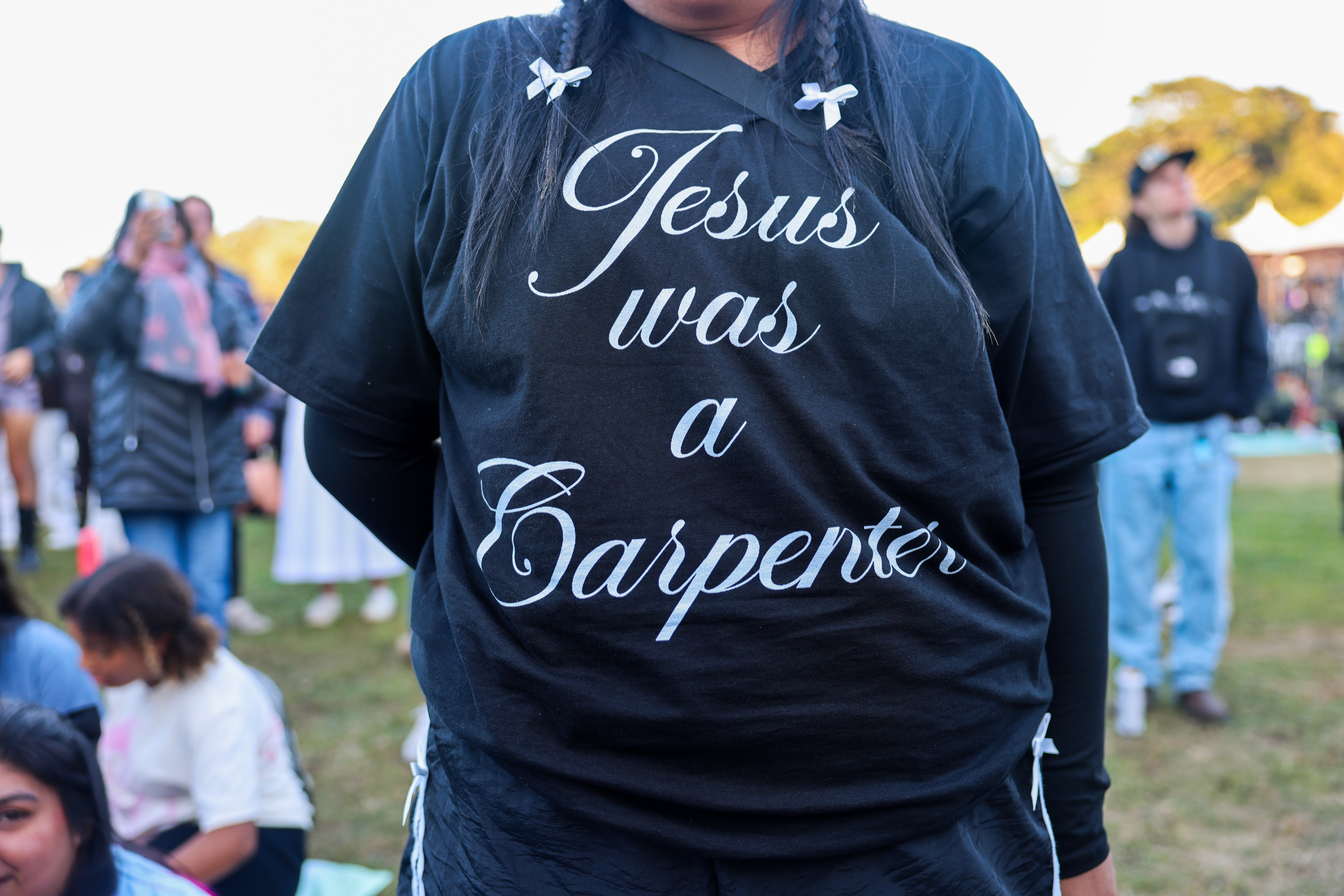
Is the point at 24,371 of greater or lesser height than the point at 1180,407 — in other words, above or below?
below

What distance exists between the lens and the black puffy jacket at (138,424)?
377 cm

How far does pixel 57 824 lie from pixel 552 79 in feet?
4.78

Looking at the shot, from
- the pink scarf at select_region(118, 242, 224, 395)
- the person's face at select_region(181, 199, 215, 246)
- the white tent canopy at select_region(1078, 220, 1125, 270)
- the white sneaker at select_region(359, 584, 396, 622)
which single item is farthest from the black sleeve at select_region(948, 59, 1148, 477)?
the white tent canopy at select_region(1078, 220, 1125, 270)

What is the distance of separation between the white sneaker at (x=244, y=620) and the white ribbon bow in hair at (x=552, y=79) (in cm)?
531

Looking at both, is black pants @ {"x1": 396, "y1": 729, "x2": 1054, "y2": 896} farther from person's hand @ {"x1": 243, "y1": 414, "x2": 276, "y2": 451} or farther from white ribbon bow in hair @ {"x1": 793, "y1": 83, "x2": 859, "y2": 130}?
person's hand @ {"x1": 243, "y1": 414, "x2": 276, "y2": 451}

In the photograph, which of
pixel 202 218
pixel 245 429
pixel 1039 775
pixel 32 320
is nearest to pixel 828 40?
pixel 1039 775

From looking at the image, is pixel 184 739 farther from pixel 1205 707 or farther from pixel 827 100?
pixel 1205 707

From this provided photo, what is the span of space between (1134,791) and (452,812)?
123 inches

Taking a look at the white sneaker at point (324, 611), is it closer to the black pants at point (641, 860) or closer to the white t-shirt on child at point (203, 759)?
the white t-shirt on child at point (203, 759)

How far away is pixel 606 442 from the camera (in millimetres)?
874

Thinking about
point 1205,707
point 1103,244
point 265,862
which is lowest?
point 1103,244

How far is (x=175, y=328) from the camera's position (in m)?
3.86

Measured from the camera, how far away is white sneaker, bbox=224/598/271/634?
5758 millimetres

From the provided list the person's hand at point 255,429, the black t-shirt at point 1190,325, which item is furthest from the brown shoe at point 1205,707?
the person's hand at point 255,429
